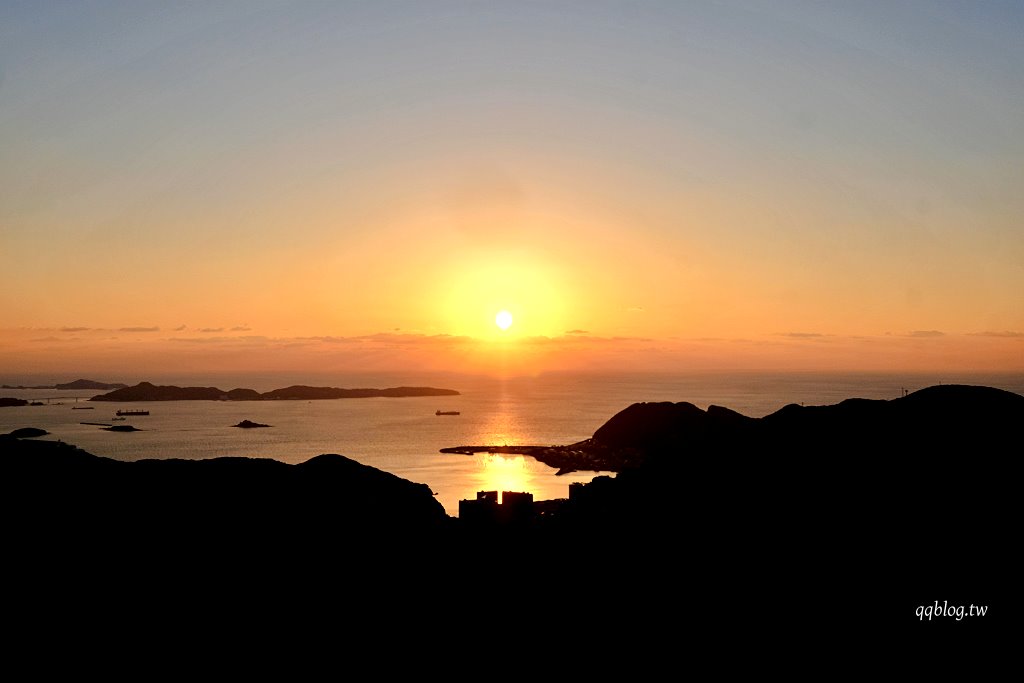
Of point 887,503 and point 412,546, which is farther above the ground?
point 887,503

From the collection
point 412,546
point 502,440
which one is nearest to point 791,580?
point 412,546

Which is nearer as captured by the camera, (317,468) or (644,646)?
(644,646)

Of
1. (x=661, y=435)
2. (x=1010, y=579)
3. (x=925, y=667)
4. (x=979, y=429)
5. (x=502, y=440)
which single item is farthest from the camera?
(x=502, y=440)

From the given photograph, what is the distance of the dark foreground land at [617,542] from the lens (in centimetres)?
2642

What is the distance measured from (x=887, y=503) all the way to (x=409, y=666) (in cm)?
1845

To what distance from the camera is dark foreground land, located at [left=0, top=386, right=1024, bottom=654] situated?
86.7ft

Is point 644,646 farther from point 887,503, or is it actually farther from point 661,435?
point 661,435

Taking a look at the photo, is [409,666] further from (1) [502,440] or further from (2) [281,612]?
(1) [502,440]

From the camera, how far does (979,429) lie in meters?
34.4

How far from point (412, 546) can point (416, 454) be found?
3555 inches

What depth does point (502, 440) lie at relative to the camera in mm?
154125

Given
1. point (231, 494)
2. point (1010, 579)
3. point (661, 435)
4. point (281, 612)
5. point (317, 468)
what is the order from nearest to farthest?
point (1010, 579)
point (281, 612)
point (231, 494)
point (317, 468)
point (661, 435)

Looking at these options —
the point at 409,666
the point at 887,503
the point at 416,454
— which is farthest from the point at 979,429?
the point at 416,454

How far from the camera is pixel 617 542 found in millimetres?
34875
